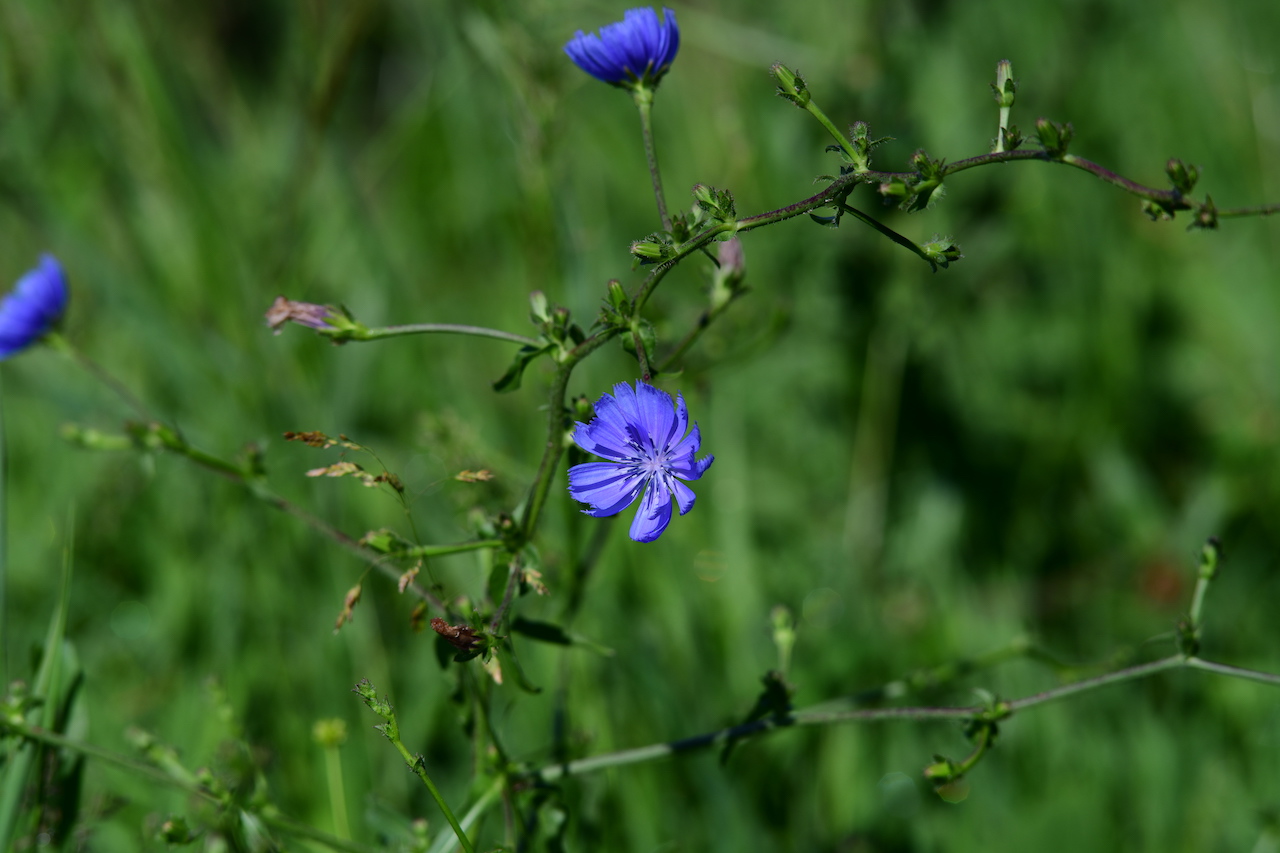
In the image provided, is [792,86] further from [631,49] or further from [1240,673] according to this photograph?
[1240,673]

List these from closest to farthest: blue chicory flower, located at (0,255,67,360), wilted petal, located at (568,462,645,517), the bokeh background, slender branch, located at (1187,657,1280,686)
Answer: wilted petal, located at (568,462,645,517), slender branch, located at (1187,657,1280,686), blue chicory flower, located at (0,255,67,360), the bokeh background

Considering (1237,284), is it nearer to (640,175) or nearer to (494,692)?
(640,175)

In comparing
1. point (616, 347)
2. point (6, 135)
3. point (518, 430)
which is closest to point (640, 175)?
point (616, 347)

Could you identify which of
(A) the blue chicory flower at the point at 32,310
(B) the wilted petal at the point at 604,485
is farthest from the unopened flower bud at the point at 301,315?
(A) the blue chicory flower at the point at 32,310

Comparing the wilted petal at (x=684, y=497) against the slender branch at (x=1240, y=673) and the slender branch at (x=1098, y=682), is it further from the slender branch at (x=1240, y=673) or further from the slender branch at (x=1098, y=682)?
the slender branch at (x=1240, y=673)

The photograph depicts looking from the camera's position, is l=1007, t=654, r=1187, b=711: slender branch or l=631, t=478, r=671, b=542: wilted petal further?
l=1007, t=654, r=1187, b=711: slender branch

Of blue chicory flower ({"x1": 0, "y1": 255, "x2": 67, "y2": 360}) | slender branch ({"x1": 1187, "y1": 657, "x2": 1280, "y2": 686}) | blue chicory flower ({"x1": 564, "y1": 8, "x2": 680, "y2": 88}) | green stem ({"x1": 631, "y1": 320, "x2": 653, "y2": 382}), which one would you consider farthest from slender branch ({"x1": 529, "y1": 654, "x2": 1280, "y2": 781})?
blue chicory flower ({"x1": 0, "y1": 255, "x2": 67, "y2": 360})

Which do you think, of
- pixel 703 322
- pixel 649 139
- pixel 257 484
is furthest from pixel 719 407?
pixel 649 139

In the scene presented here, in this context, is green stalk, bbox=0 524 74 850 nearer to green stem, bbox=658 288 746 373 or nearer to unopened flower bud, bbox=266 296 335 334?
unopened flower bud, bbox=266 296 335 334
